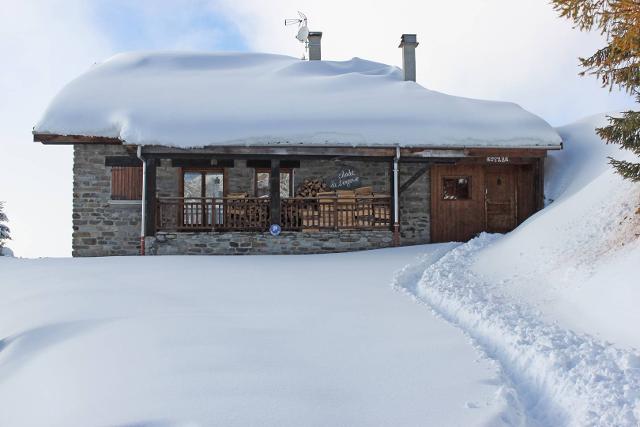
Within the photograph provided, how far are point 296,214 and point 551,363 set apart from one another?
908 cm

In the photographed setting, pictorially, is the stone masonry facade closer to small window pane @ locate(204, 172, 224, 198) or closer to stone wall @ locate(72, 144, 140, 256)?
stone wall @ locate(72, 144, 140, 256)

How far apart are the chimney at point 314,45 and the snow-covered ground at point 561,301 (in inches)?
443

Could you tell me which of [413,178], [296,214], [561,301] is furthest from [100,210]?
[561,301]

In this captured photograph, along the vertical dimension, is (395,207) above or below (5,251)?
above

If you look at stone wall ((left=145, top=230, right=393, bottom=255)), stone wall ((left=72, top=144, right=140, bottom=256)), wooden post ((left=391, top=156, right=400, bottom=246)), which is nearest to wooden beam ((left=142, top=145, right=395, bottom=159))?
wooden post ((left=391, top=156, right=400, bottom=246))

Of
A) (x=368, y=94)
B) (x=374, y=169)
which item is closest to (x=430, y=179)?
(x=374, y=169)

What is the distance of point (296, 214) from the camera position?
42.4 ft

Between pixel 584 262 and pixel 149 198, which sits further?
pixel 149 198

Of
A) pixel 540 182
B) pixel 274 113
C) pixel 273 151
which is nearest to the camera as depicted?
pixel 273 151

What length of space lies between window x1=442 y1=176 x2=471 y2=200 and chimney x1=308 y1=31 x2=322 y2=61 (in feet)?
28.3

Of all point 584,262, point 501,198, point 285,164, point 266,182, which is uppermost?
point 285,164

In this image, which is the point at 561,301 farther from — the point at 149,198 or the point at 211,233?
the point at 149,198

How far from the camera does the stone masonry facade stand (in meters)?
12.4

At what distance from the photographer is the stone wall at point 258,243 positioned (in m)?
12.3
